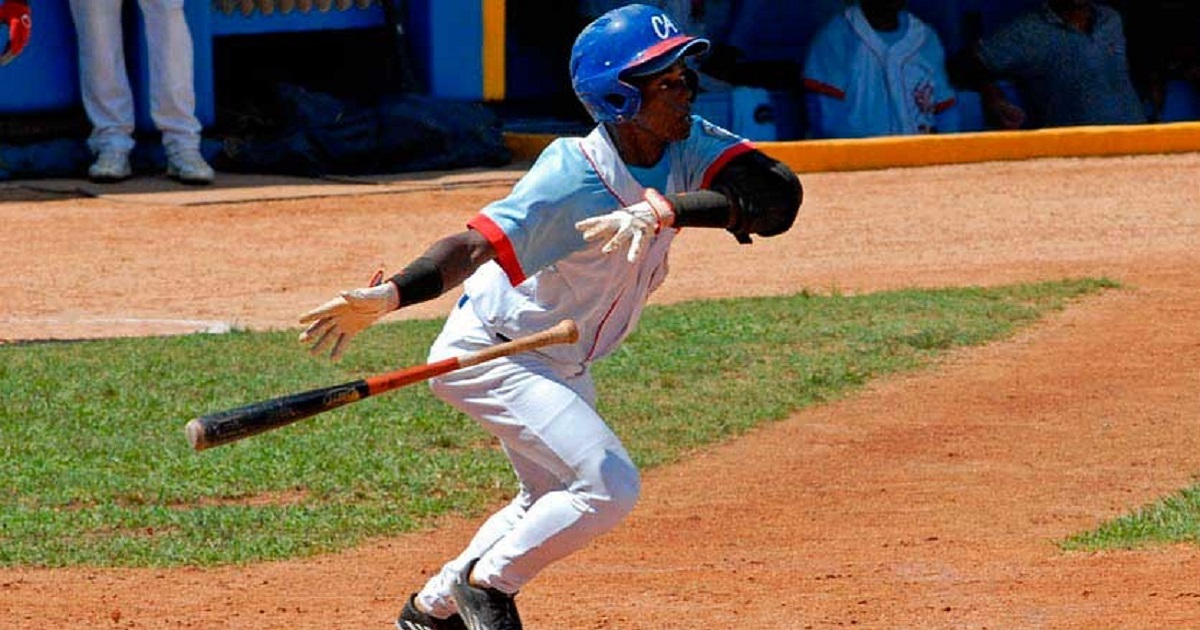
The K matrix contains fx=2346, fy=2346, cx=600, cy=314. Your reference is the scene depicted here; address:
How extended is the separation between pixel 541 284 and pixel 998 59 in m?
10.1

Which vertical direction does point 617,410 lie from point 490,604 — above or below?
below

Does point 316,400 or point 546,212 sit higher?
point 546,212

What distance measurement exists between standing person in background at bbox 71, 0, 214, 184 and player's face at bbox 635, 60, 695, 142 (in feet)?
25.6

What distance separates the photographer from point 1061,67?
15.0m

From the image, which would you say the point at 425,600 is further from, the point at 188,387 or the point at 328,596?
the point at 188,387

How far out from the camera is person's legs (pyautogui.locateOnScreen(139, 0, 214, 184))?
41.8ft

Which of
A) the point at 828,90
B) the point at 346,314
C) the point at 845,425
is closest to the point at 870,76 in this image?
the point at 828,90

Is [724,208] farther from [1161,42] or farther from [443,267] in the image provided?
[1161,42]

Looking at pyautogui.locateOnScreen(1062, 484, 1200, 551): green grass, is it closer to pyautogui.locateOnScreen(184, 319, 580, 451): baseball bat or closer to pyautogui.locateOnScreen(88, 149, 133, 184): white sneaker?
pyautogui.locateOnScreen(184, 319, 580, 451): baseball bat

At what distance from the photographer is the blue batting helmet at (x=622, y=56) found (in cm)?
530

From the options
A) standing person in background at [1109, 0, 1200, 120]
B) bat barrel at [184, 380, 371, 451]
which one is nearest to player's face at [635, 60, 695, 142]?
bat barrel at [184, 380, 371, 451]

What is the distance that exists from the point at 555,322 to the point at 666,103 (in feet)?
1.85

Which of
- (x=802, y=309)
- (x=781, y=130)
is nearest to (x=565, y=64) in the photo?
(x=781, y=130)

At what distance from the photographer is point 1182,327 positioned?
10.2 metres
